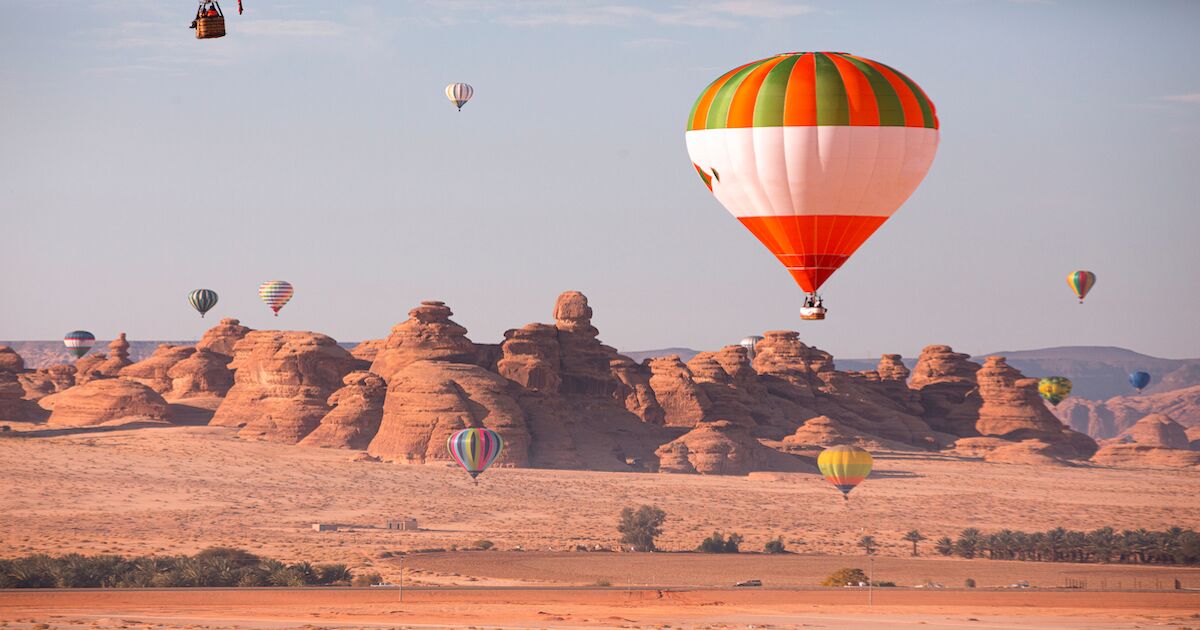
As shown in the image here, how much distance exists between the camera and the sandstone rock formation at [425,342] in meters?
92.2

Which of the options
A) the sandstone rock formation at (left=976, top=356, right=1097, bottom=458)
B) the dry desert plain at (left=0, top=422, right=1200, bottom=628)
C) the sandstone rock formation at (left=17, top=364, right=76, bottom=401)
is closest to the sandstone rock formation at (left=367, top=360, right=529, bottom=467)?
the dry desert plain at (left=0, top=422, right=1200, bottom=628)

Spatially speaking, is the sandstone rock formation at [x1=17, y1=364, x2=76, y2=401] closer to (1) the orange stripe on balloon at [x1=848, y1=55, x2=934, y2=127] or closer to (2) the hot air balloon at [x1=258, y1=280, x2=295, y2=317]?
(2) the hot air balloon at [x1=258, y1=280, x2=295, y2=317]

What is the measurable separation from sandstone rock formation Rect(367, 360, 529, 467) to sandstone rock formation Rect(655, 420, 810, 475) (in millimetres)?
8828

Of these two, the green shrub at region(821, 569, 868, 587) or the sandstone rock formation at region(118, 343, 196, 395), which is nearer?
the green shrub at region(821, 569, 868, 587)

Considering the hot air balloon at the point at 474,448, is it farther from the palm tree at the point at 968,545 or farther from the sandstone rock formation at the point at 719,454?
the palm tree at the point at 968,545

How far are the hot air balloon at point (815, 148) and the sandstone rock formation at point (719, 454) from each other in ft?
154

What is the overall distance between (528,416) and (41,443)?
2657 centimetres

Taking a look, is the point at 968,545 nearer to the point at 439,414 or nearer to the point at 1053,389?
the point at 439,414

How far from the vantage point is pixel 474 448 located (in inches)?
3093

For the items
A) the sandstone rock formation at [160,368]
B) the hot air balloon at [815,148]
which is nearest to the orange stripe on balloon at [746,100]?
the hot air balloon at [815,148]

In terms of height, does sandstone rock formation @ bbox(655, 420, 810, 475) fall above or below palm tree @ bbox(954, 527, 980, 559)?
above

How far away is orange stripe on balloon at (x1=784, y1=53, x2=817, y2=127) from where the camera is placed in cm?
4344

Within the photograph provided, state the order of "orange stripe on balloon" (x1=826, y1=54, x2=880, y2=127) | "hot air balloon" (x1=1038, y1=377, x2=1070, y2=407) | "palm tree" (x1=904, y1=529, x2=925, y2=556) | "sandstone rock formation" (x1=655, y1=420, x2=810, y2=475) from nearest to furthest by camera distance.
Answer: "orange stripe on balloon" (x1=826, y1=54, x2=880, y2=127), "palm tree" (x1=904, y1=529, x2=925, y2=556), "sandstone rock formation" (x1=655, y1=420, x2=810, y2=475), "hot air balloon" (x1=1038, y1=377, x2=1070, y2=407)

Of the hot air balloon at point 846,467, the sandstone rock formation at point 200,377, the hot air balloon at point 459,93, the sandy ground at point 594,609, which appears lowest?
the sandy ground at point 594,609
